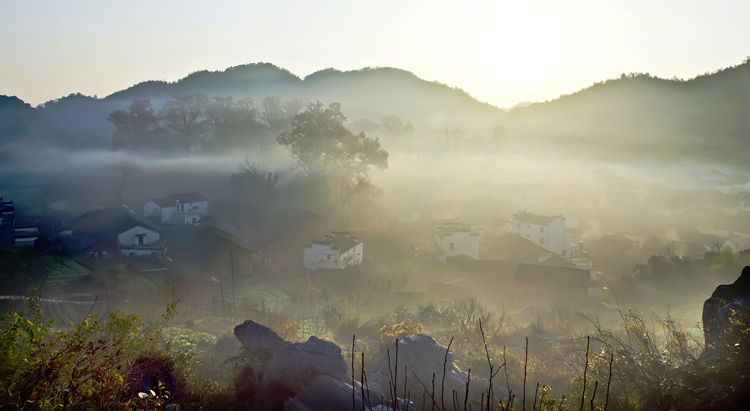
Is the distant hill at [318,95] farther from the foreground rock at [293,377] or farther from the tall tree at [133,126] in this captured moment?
the foreground rock at [293,377]

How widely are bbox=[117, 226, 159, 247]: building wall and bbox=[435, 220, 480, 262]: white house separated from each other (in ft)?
48.5

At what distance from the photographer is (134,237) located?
66.1 ft

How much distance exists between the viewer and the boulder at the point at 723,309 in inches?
174

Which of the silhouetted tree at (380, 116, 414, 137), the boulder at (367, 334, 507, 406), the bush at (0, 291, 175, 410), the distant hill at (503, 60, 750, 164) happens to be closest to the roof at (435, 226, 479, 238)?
the boulder at (367, 334, 507, 406)

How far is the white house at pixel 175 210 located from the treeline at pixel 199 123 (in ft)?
27.0

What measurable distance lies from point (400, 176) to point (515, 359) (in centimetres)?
3397

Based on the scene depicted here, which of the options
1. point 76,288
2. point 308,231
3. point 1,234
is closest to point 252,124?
point 308,231

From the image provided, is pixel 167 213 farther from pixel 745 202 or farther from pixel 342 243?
pixel 745 202

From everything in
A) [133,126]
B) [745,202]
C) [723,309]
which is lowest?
[745,202]

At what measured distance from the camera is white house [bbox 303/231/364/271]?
19.5 metres

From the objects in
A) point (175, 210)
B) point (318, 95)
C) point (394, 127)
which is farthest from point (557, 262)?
point (318, 95)

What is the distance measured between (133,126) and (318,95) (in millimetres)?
28275

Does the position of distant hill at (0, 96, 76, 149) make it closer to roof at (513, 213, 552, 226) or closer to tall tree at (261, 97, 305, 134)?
tall tree at (261, 97, 305, 134)

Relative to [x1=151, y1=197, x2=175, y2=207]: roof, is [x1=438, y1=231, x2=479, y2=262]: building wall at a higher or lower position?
lower
